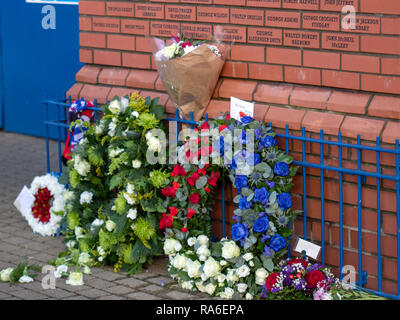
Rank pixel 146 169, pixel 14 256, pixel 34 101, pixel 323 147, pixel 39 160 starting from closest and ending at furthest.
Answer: pixel 323 147
pixel 146 169
pixel 14 256
pixel 39 160
pixel 34 101

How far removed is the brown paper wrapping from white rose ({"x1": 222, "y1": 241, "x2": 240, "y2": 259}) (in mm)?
951

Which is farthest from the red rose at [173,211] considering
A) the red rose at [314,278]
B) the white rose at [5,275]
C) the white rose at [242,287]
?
the white rose at [5,275]

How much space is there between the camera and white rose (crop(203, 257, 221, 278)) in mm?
4330

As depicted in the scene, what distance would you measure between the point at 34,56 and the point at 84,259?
14.1 feet

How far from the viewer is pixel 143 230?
468 centimetres

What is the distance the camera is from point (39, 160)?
786cm

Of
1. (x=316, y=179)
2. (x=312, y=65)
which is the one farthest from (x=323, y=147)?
(x=312, y=65)

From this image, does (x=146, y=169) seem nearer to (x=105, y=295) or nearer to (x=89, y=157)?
(x=89, y=157)

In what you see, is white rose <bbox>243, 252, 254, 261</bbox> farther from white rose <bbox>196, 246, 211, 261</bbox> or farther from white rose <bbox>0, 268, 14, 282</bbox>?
white rose <bbox>0, 268, 14, 282</bbox>

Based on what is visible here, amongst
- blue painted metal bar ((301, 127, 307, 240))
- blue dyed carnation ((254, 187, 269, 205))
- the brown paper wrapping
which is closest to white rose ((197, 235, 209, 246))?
blue dyed carnation ((254, 187, 269, 205))

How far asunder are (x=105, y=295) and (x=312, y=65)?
1814 mm

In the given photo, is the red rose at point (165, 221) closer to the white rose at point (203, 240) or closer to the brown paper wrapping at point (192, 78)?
the white rose at point (203, 240)

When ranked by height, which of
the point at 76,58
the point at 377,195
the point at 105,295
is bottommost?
the point at 105,295

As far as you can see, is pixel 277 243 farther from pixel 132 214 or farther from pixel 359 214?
pixel 132 214
